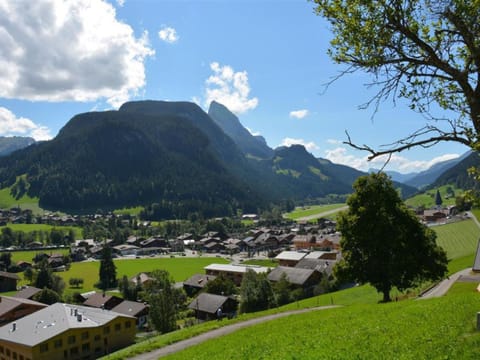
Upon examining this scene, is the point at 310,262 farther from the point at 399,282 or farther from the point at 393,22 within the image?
the point at 393,22

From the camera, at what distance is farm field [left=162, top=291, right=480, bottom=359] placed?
35.0 feet

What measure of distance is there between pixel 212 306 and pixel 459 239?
171ft

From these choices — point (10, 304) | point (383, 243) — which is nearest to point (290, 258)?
point (10, 304)

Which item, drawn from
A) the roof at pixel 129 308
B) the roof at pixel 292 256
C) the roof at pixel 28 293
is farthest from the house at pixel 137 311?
the roof at pixel 292 256

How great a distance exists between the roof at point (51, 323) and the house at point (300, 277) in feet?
107

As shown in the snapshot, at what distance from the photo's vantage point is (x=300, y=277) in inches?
2840

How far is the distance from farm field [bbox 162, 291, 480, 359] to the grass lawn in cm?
4919

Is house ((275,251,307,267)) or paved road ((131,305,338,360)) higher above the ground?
paved road ((131,305,338,360))

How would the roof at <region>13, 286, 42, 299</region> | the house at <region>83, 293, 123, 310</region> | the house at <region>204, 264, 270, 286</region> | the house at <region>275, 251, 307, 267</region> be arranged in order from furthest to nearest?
the house at <region>275, 251, 307, 267</region> → the house at <region>204, 264, 270, 286</region> → the roof at <region>13, 286, 42, 299</region> → the house at <region>83, 293, 123, 310</region>

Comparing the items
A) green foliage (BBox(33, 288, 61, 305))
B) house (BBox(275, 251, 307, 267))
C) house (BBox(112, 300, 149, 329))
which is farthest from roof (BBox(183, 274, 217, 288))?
house (BBox(275, 251, 307, 267))

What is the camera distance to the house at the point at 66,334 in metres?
43.7

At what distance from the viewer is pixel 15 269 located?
11800 cm

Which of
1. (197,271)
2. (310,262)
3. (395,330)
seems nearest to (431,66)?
(395,330)

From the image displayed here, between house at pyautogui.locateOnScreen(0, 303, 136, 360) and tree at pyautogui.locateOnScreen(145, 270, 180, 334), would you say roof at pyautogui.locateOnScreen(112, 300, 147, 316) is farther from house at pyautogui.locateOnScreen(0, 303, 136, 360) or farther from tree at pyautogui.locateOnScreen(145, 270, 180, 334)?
tree at pyautogui.locateOnScreen(145, 270, 180, 334)
